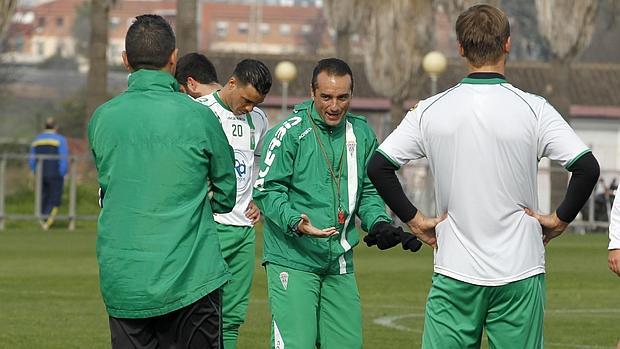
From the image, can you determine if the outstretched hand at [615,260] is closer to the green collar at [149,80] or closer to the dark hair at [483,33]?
the dark hair at [483,33]

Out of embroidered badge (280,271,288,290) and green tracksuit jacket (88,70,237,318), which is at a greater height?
green tracksuit jacket (88,70,237,318)

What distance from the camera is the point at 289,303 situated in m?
10.1

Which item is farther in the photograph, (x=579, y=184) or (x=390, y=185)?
(x=390, y=185)

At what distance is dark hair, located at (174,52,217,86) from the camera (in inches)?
487

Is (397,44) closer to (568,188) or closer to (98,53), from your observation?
(98,53)

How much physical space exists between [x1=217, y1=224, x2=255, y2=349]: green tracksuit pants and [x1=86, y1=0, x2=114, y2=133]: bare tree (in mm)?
29996

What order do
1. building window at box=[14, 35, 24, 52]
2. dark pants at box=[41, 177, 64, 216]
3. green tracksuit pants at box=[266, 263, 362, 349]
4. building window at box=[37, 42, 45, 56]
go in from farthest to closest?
building window at box=[37, 42, 45, 56] < building window at box=[14, 35, 24, 52] < dark pants at box=[41, 177, 64, 216] < green tracksuit pants at box=[266, 263, 362, 349]

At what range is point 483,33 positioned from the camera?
25.8 feet

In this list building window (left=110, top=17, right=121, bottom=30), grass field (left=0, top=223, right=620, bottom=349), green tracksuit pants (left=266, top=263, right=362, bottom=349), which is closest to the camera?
green tracksuit pants (left=266, top=263, right=362, bottom=349)

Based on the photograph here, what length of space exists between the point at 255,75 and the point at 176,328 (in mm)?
3841

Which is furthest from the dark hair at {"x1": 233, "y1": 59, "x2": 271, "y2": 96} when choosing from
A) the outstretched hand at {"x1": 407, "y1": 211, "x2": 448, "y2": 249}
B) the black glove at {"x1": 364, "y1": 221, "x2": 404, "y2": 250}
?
the outstretched hand at {"x1": 407, "y1": 211, "x2": 448, "y2": 249}

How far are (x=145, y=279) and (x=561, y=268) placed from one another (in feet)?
59.8

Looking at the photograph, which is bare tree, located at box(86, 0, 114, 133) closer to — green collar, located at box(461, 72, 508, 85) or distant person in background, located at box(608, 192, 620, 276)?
distant person in background, located at box(608, 192, 620, 276)

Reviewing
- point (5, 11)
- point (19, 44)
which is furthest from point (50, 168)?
point (19, 44)
